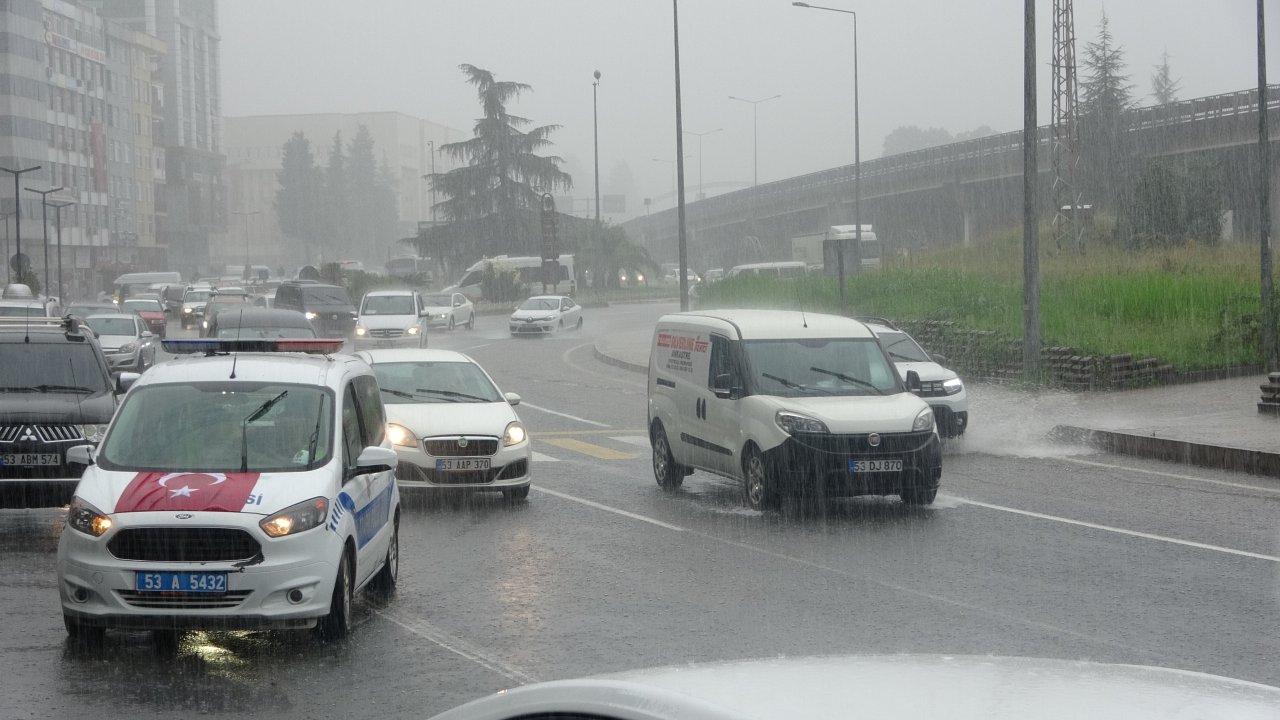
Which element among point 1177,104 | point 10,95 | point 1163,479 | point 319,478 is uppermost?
point 10,95

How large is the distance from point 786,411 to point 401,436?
3688mm

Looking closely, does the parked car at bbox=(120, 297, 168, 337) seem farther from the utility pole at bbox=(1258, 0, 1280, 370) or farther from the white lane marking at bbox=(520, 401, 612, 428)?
the utility pole at bbox=(1258, 0, 1280, 370)

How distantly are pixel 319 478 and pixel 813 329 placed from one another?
7258mm

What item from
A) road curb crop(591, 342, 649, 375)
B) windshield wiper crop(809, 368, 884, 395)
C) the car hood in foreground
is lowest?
road curb crop(591, 342, 649, 375)

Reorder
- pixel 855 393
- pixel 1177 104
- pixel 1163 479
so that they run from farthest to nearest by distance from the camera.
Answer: pixel 1177 104, pixel 1163 479, pixel 855 393

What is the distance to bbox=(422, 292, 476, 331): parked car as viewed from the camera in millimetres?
54312

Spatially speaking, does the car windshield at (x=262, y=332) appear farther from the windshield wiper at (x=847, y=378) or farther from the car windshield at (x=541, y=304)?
the car windshield at (x=541, y=304)

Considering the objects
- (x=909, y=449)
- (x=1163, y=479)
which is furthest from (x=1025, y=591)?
(x=1163, y=479)

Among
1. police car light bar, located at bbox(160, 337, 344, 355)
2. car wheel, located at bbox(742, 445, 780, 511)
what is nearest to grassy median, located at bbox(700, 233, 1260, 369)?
car wheel, located at bbox(742, 445, 780, 511)

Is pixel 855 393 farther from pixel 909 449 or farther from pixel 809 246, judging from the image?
pixel 809 246

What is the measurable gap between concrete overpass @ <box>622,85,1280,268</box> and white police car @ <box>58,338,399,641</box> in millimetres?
43332

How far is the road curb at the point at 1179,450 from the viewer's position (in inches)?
636

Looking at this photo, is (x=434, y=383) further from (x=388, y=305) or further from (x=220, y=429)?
(x=388, y=305)

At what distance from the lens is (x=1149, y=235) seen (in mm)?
41406
